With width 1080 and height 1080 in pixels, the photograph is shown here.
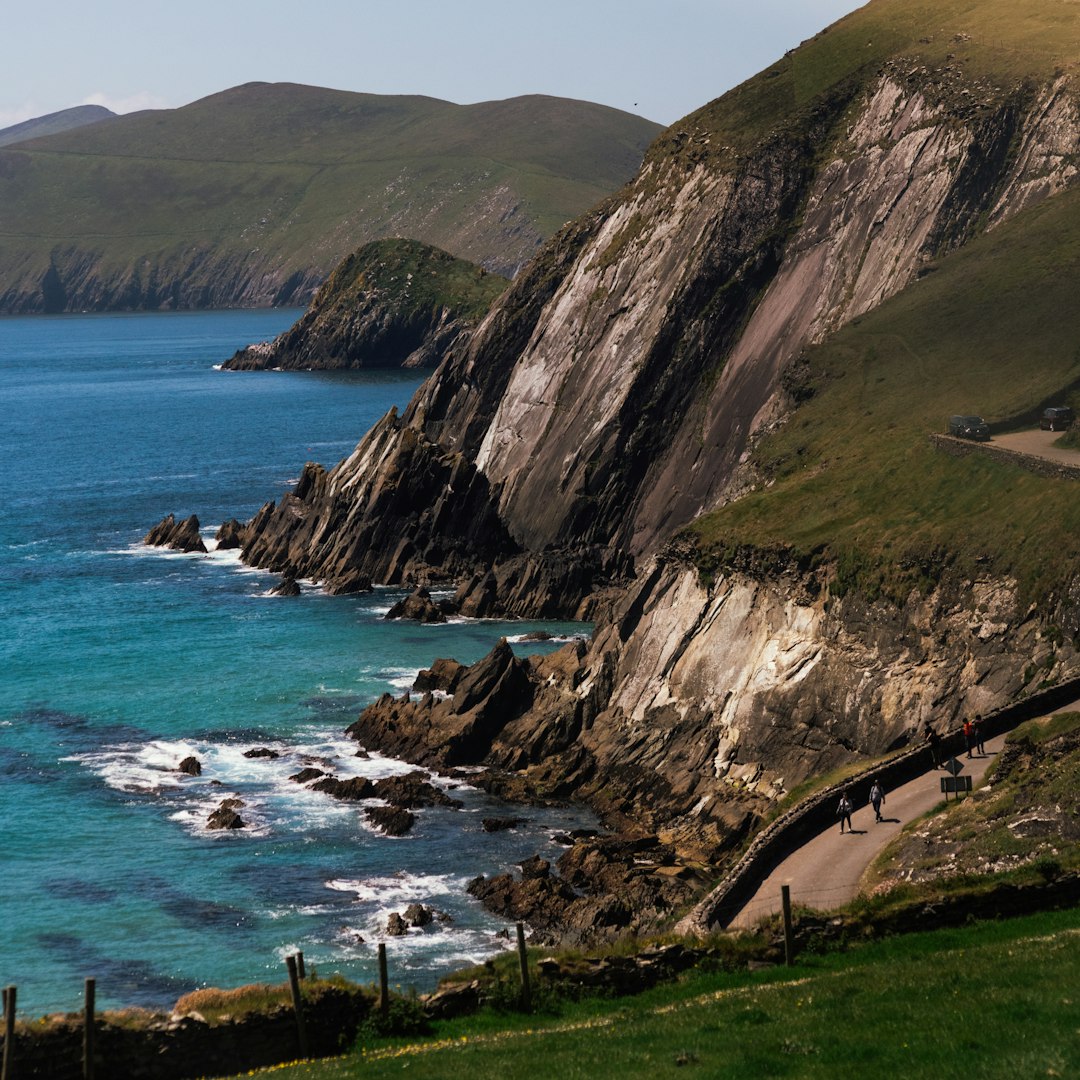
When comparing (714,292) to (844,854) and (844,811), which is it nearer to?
(844,811)

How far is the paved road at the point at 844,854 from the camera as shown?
4197cm

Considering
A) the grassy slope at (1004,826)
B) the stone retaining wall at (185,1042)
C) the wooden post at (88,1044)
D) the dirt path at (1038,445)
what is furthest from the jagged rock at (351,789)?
the wooden post at (88,1044)

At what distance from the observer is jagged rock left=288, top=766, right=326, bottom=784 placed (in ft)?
236

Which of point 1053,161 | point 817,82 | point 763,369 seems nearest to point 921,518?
point 763,369

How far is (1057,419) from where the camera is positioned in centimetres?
8494

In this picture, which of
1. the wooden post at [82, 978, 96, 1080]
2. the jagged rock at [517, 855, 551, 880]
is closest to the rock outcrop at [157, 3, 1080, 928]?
the jagged rock at [517, 855, 551, 880]

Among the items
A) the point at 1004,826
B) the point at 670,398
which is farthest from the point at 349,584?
the point at 1004,826

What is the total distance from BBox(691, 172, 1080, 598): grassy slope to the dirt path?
2185 mm

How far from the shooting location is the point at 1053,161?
118 meters

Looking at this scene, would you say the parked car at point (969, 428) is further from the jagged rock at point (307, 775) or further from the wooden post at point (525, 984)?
the wooden post at point (525, 984)

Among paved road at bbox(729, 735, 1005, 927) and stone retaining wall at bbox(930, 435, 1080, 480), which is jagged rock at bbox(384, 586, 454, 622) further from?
paved road at bbox(729, 735, 1005, 927)

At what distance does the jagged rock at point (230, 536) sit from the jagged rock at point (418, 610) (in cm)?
2703

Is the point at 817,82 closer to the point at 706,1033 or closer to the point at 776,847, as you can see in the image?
the point at 776,847

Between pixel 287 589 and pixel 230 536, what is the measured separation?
63.7 feet
